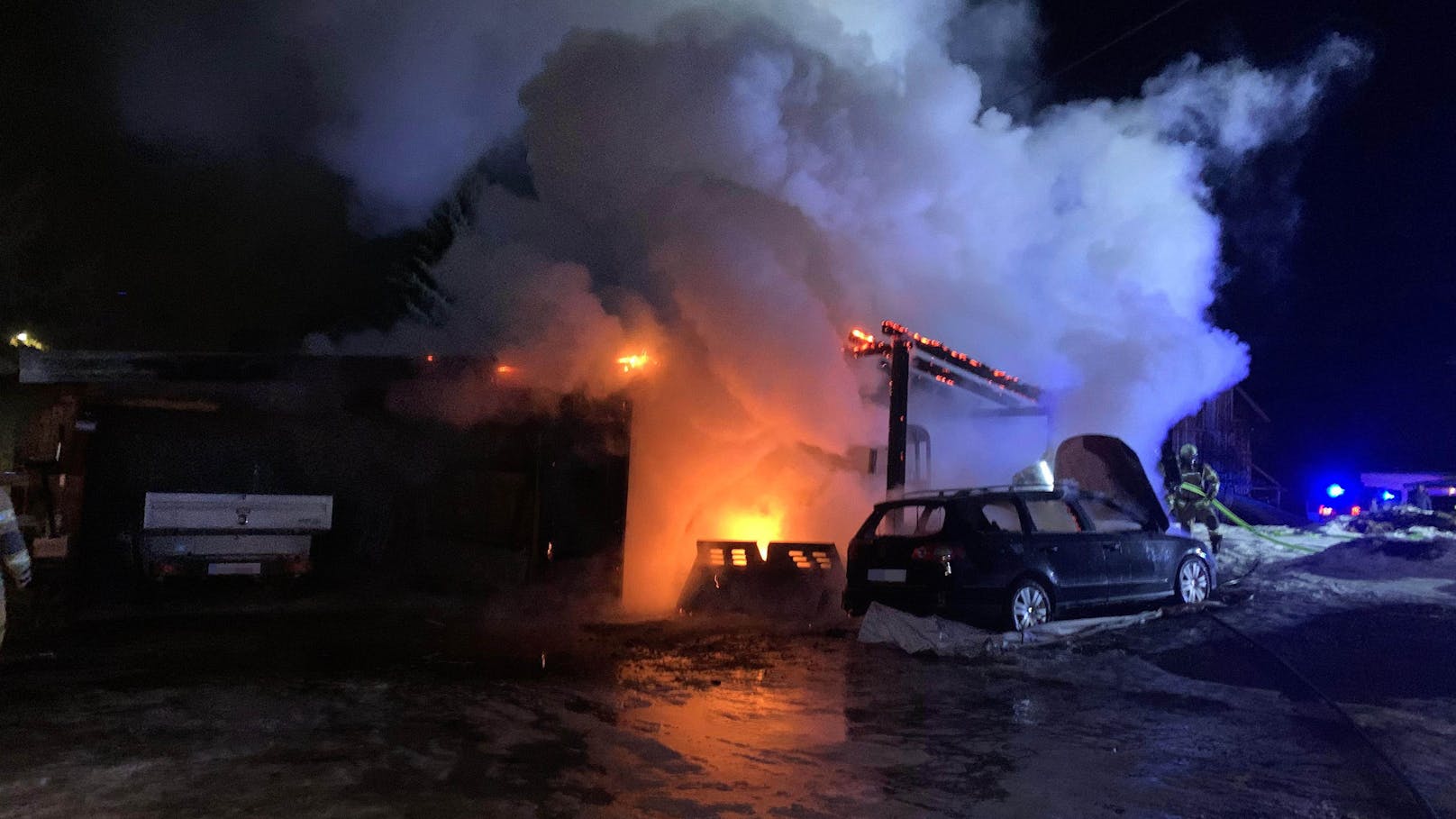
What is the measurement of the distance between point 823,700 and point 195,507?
8.21m

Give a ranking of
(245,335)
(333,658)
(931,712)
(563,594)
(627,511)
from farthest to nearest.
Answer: (245,335) → (627,511) → (563,594) → (333,658) → (931,712)

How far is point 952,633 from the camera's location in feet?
25.7

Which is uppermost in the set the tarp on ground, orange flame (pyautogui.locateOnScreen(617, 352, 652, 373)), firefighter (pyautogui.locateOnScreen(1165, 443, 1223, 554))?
orange flame (pyautogui.locateOnScreen(617, 352, 652, 373))

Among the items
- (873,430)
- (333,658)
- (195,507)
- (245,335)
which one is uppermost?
(245,335)

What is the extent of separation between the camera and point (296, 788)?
400 cm

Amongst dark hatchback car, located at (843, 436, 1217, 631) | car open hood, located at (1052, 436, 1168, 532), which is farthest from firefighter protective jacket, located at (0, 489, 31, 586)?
car open hood, located at (1052, 436, 1168, 532)

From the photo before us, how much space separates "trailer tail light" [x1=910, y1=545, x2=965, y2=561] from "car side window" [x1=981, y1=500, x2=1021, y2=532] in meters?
0.60

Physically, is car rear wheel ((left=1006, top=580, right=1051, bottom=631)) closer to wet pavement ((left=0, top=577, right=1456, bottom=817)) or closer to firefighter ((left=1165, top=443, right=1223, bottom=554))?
wet pavement ((left=0, top=577, right=1456, bottom=817))

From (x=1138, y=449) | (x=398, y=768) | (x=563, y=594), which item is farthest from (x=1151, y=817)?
(x=1138, y=449)

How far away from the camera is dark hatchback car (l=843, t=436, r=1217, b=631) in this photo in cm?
807

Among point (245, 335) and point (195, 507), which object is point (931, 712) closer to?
point (195, 507)

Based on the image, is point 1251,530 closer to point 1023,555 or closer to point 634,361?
point 1023,555

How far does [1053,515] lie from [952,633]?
193 cm

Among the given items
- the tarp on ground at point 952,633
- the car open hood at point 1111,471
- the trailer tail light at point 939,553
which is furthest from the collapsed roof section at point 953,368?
the tarp on ground at point 952,633
